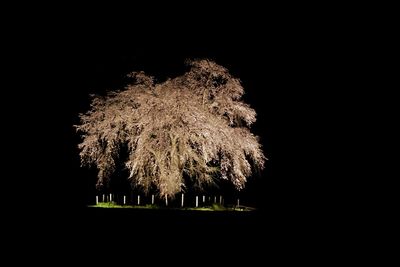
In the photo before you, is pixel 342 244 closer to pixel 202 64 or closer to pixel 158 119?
pixel 158 119

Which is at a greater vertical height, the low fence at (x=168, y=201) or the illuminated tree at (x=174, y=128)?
the illuminated tree at (x=174, y=128)

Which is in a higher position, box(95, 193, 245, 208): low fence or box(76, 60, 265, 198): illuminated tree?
box(76, 60, 265, 198): illuminated tree

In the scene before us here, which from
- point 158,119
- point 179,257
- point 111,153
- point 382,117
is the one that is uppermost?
point 382,117

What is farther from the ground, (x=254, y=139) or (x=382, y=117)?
(x=382, y=117)

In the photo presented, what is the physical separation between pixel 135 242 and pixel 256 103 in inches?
918

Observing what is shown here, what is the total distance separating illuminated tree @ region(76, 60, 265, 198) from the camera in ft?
49.6

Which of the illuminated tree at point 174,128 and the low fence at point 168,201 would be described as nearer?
the illuminated tree at point 174,128

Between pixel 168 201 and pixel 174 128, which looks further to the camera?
pixel 168 201

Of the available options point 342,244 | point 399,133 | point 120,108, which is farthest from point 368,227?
point 399,133

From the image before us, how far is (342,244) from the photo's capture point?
833 centimetres

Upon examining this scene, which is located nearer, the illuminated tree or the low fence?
the illuminated tree

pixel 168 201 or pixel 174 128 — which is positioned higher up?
pixel 174 128

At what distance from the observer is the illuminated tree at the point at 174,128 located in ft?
49.6

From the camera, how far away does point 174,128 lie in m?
15.4
